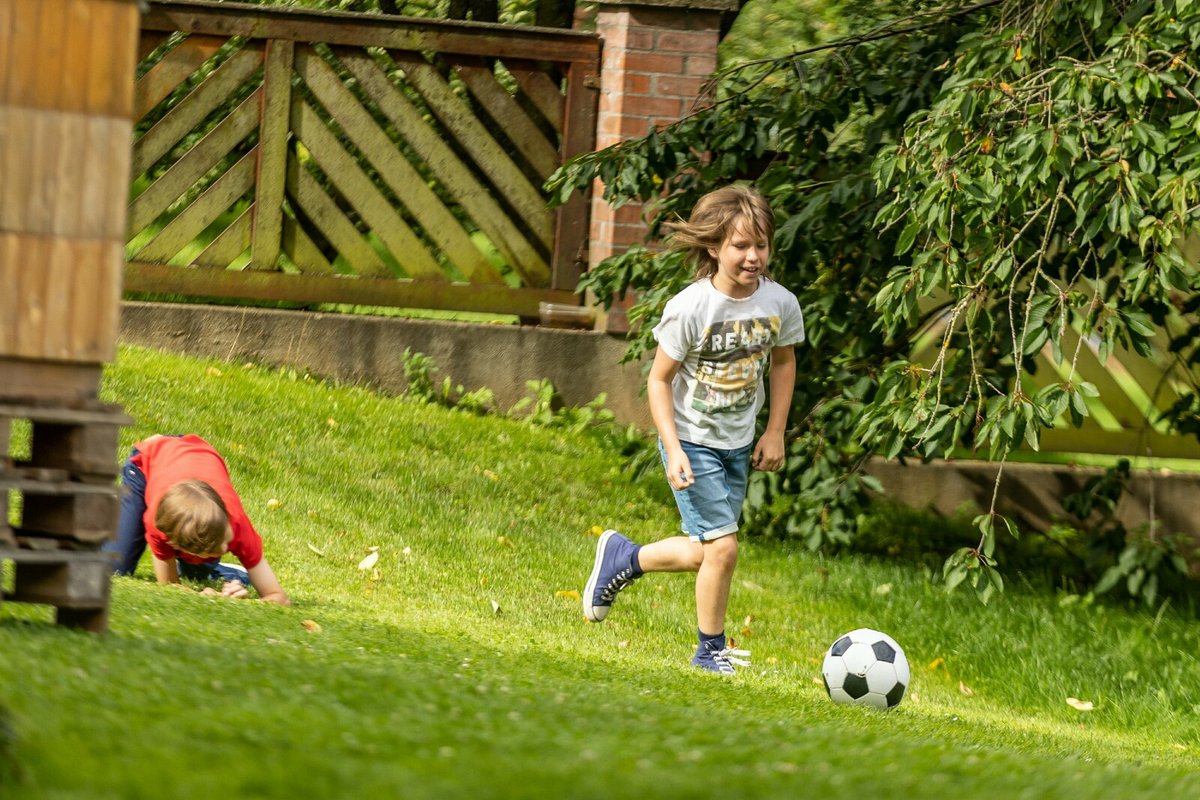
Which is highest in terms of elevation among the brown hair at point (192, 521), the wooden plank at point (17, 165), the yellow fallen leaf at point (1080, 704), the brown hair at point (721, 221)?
the brown hair at point (721, 221)

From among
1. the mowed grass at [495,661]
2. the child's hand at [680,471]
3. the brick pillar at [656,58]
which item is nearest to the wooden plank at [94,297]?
the mowed grass at [495,661]

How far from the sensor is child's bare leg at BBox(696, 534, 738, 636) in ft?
16.8

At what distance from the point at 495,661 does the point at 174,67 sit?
590cm

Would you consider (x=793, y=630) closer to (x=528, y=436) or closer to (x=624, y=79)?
(x=528, y=436)

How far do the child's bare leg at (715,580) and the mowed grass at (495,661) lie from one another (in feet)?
0.75

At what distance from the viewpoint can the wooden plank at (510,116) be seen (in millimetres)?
9008

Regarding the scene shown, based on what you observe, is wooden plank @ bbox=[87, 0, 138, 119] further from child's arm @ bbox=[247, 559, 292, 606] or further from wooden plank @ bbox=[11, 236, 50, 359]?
child's arm @ bbox=[247, 559, 292, 606]

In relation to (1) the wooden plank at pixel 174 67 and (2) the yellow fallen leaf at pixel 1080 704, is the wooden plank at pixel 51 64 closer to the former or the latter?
(2) the yellow fallen leaf at pixel 1080 704

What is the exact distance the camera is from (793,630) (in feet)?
21.5

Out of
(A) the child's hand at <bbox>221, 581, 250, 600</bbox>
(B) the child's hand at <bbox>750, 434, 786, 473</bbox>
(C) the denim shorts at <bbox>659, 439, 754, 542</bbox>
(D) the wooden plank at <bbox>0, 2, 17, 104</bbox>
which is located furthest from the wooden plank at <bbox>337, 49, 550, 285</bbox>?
(D) the wooden plank at <bbox>0, 2, 17, 104</bbox>

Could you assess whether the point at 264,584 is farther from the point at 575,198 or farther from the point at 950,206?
the point at 575,198

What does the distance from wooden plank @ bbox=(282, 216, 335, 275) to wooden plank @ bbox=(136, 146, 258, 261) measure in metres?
0.36

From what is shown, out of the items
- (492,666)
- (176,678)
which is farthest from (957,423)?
(176,678)

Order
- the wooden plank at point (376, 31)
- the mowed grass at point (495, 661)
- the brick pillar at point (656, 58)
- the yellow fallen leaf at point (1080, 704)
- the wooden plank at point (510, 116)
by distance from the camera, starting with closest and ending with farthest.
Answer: the mowed grass at point (495, 661) → the yellow fallen leaf at point (1080, 704) → the brick pillar at point (656, 58) → the wooden plank at point (376, 31) → the wooden plank at point (510, 116)
